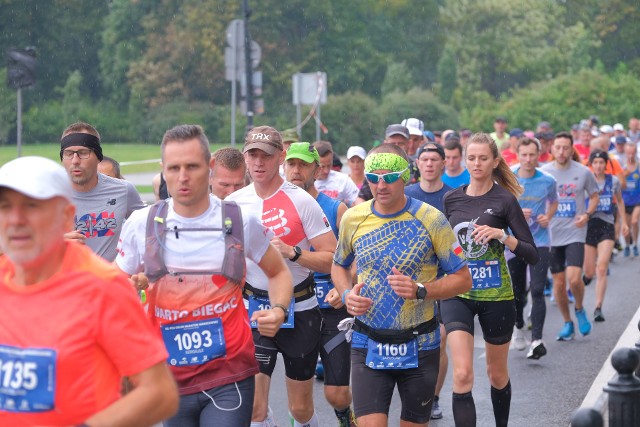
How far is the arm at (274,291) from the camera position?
189 inches

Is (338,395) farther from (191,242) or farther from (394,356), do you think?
(191,242)

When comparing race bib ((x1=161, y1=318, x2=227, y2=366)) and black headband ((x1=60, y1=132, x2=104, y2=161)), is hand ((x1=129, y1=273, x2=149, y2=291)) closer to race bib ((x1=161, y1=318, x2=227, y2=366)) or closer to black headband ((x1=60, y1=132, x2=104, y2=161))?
race bib ((x1=161, y1=318, x2=227, y2=366))

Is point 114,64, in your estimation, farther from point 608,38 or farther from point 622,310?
point 622,310

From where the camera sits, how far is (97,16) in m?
76.9

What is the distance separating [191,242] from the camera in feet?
16.5

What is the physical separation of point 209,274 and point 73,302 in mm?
1744

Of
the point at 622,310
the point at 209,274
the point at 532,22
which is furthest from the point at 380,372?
the point at 532,22

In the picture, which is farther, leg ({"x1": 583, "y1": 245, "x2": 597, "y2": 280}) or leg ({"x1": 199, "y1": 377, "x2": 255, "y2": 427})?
leg ({"x1": 583, "y1": 245, "x2": 597, "y2": 280})

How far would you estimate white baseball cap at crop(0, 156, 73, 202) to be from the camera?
3078 mm

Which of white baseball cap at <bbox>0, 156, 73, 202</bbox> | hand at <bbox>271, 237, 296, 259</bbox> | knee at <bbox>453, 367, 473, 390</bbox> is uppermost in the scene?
white baseball cap at <bbox>0, 156, 73, 202</bbox>

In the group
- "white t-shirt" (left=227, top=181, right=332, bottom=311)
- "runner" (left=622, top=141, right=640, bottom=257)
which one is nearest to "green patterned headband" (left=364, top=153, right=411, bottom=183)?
"white t-shirt" (left=227, top=181, right=332, bottom=311)

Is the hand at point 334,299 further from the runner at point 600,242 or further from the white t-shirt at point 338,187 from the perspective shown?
the runner at point 600,242

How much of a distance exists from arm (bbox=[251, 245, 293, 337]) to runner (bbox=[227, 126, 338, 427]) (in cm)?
165

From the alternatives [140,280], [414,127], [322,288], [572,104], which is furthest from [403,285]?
[572,104]
